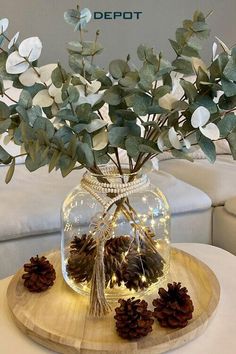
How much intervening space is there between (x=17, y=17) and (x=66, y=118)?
5.79 ft

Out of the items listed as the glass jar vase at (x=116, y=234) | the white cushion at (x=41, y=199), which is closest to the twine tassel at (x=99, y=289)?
the glass jar vase at (x=116, y=234)

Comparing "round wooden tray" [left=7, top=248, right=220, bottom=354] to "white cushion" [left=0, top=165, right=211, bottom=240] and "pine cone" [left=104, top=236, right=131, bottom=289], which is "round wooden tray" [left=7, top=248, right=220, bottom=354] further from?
"white cushion" [left=0, top=165, right=211, bottom=240]

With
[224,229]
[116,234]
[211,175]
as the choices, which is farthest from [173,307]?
[211,175]

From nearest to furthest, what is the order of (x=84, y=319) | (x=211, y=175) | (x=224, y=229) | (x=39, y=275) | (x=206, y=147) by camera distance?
(x=206, y=147), (x=84, y=319), (x=39, y=275), (x=224, y=229), (x=211, y=175)

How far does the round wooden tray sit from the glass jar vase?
5 cm

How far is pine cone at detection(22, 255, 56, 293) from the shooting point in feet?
3.82

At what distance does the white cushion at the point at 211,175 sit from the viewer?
1922mm

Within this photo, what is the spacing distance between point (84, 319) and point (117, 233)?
19 cm

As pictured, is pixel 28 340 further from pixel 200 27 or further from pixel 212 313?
pixel 200 27

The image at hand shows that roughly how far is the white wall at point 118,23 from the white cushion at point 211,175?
78 centimetres

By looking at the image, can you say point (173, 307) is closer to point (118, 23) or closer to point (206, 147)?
point (206, 147)

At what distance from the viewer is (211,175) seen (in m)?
2.07

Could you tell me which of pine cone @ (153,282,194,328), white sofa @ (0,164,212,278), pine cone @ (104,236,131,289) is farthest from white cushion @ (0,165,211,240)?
pine cone @ (153,282,194,328)

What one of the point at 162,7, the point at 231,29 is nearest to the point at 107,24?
the point at 162,7
